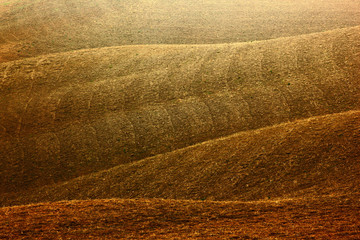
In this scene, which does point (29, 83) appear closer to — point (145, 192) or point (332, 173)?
point (145, 192)

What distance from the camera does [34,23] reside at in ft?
118

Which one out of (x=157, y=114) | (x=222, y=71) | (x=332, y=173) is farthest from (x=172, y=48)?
(x=332, y=173)

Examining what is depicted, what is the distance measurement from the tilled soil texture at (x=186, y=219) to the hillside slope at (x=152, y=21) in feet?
67.7

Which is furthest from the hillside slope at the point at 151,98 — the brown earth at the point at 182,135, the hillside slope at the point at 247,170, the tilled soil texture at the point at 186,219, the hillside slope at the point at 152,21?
the hillside slope at the point at 152,21

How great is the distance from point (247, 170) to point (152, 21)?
25.9 metres

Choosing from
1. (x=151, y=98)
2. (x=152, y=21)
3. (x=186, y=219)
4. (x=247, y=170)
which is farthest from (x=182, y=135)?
(x=152, y=21)

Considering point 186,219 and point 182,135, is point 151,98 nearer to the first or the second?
point 182,135

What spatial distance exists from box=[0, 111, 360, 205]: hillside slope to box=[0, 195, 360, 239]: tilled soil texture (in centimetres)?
161

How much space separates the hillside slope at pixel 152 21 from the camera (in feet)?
106

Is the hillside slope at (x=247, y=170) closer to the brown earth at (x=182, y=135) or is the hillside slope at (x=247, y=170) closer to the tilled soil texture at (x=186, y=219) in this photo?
the brown earth at (x=182, y=135)

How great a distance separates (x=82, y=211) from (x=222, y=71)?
15.4 m

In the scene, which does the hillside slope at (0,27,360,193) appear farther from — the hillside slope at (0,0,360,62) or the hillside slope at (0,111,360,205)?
the hillside slope at (0,0,360,62)

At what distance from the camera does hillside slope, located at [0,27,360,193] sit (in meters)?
18.4

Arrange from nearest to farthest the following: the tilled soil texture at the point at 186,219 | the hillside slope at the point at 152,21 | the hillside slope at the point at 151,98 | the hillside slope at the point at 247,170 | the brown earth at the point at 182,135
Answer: the tilled soil texture at the point at 186,219, the brown earth at the point at 182,135, the hillside slope at the point at 247,170, the hillside slope at the point at 151,98, the hillside slope at the point at 152,21
